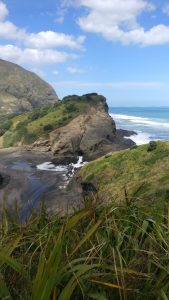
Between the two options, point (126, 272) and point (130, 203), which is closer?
point (126, 272)

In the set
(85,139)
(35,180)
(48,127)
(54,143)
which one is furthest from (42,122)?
(35,180)

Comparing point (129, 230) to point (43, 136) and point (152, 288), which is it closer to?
point (152, 288)

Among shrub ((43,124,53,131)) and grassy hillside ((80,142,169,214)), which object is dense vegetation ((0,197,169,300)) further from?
shrub ((43,124,53,131))

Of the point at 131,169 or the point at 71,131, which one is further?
the point at 71,131

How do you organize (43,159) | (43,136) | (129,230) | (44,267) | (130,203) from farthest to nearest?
(43,136), (43,159), (130,203), (129,230), (44,267)

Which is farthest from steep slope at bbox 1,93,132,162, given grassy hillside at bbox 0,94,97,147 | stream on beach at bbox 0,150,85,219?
stream on beach at bbox 0,150,85,219

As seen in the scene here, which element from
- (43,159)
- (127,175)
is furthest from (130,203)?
(43,159)

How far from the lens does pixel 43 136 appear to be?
105m

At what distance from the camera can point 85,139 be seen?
3858 inches

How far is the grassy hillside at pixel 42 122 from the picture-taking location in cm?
10862

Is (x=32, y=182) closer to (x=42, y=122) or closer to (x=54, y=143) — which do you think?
(x=54, y=143)

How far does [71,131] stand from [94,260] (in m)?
97.3

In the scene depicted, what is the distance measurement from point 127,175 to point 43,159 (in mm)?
37128

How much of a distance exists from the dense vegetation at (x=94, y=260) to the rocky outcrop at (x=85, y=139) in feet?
270
